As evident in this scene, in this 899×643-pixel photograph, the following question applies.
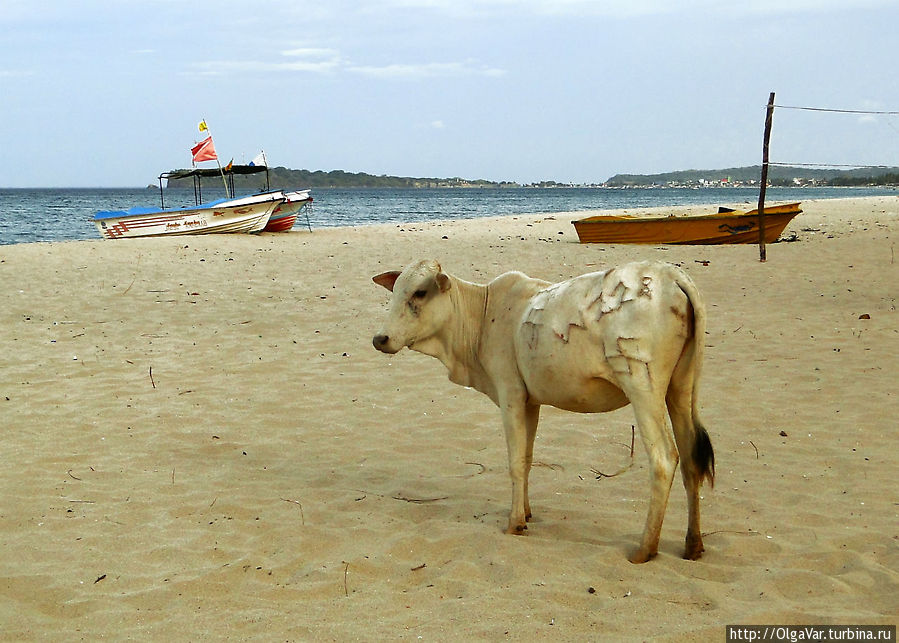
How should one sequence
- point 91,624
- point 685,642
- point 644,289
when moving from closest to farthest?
1. point 685,642
2. point 91,624
3. point 644,289

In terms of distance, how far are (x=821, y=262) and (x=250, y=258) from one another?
11.4 metres

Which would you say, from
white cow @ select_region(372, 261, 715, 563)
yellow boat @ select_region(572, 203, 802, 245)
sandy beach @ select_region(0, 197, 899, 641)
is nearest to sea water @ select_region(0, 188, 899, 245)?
yellow boat @ select_region(572, 203, 802, 245)

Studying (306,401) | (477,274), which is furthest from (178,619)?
(477,274)

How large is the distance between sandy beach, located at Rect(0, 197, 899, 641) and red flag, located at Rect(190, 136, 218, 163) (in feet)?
46.1

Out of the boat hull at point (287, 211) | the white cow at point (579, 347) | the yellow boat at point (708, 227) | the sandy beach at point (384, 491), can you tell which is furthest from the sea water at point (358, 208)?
the white cow at point (579, 347)

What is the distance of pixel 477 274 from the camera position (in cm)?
1434

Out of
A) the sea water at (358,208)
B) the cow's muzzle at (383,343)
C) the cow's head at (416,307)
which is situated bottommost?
the sea water at (358,208)

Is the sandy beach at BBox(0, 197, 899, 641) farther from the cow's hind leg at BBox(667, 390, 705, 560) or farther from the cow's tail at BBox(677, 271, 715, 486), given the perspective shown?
the cow's tail at BBox(677, 271, 715, 486)

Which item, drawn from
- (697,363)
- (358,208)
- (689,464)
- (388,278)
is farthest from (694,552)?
(358,208)

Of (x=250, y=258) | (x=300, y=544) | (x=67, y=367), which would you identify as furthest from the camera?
(x=250, y=258)

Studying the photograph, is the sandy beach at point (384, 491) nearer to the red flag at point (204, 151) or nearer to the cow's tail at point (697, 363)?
the cow's tail at point (697, 363)

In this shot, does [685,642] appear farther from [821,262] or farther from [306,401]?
[821,262]

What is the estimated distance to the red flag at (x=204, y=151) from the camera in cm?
2409

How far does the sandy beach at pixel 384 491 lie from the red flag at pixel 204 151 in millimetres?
14043
